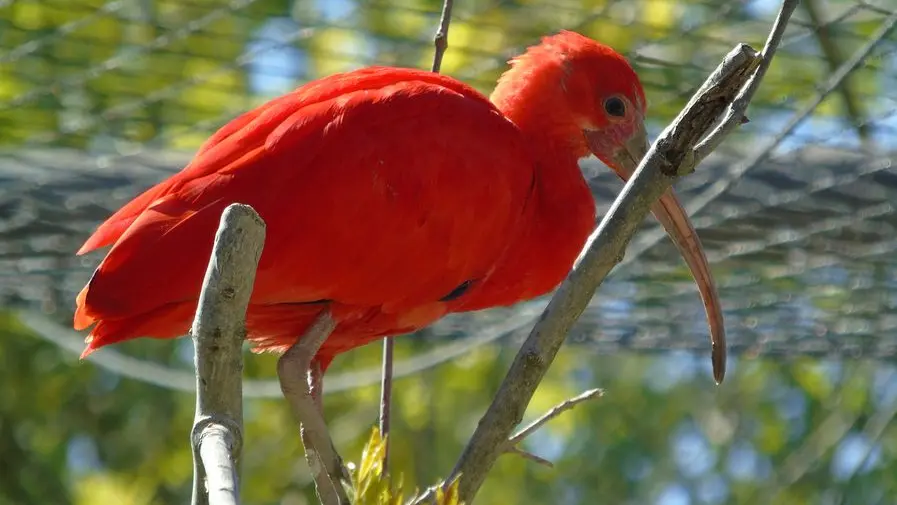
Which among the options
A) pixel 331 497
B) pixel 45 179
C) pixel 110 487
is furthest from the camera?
pixel 110 487

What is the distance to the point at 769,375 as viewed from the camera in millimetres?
7195

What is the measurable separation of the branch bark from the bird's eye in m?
1.12

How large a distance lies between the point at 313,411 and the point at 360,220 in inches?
17.1

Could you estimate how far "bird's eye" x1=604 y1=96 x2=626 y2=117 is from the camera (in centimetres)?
347

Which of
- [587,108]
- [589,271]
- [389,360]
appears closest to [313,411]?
[389,360]

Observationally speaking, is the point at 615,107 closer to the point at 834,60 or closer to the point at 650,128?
the point at 834,60

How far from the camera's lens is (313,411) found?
2.98 metres

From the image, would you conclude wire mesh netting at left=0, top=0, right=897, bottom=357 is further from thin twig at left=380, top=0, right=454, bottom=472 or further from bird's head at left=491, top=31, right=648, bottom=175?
thin twig at left=380, top=0, right=454, bottom=472

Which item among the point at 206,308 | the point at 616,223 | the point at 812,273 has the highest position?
the point at 206,308

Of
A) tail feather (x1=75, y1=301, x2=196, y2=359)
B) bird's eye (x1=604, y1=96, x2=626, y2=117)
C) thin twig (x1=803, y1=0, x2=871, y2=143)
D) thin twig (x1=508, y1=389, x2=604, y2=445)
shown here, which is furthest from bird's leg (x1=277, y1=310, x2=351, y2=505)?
thin twig (x1=803, y1=0, x2=871, y2=143)

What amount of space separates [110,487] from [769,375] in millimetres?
3383

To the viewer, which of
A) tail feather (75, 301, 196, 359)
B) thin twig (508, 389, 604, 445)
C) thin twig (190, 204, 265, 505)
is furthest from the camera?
tail feather (75, 301, 196, 359)

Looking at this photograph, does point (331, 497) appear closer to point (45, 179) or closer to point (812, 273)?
point (45, 179)

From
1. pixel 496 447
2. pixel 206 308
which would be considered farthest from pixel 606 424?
pixel 206 308
